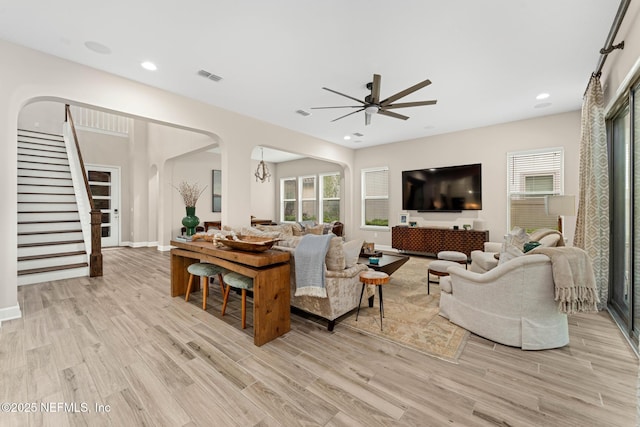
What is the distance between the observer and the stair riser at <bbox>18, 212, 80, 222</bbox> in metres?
4.72

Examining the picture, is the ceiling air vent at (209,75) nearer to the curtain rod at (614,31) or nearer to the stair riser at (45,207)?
the stair riser at (45,207)

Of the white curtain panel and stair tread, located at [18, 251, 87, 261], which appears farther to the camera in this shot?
stair tread, located at [18, 251, 87, 261]

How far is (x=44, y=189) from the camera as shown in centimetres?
530

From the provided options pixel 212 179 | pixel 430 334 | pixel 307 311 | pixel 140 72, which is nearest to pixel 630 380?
pixel 430 334

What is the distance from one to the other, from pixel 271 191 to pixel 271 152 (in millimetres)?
2108

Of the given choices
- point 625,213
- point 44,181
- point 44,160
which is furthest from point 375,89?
point 44,160

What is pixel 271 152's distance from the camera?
866 cm

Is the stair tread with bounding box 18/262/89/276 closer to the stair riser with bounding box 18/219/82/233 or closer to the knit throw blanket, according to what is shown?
the stair riser with bounding box 18/219/82/233

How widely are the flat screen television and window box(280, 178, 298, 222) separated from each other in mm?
4222

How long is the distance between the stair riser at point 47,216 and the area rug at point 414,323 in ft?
18.7

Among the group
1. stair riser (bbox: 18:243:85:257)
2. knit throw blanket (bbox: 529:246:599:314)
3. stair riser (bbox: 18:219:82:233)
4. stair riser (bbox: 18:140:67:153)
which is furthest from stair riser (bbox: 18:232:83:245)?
knit throw blanket (bbox: 529:246:599:314)

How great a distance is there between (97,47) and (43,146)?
198 inches

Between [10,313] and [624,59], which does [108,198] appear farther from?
[624,59]

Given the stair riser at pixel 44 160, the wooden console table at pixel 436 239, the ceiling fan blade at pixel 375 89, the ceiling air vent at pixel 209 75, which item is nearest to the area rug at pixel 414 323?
the wooden console table at pixel 436 239
